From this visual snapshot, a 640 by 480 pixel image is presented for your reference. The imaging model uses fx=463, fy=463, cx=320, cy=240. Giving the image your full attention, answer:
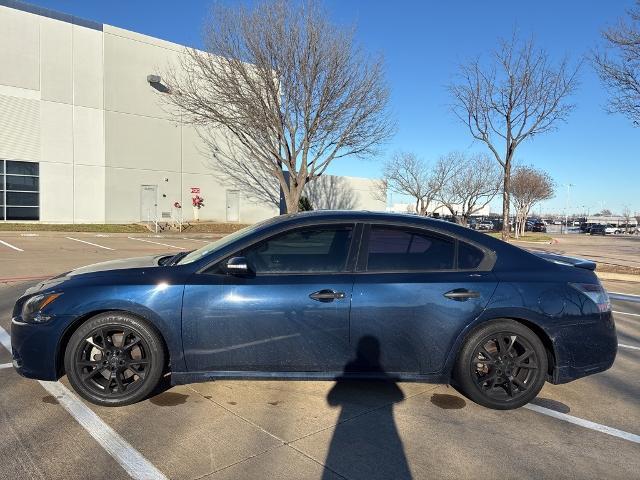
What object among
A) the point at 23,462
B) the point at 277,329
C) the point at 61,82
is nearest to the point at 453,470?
the point at 277,329

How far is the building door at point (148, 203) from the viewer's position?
31.5 m

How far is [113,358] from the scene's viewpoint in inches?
142

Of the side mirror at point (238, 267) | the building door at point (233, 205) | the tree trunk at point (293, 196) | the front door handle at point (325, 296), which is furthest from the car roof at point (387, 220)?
the building door at point (233, 205)

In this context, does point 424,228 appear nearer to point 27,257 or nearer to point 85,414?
point 85,414

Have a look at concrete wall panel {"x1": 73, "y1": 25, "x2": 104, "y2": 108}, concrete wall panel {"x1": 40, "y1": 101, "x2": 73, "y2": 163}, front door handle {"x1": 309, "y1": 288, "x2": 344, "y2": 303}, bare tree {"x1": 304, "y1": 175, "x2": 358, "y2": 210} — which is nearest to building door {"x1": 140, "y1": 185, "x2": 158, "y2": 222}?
concrete wall panel {"x1": 40, "y1": 101, "x2": 73, "y2": 163}

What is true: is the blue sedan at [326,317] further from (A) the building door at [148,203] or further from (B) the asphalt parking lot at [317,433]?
(A) the building door at [148,203]

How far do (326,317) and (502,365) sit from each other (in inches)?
59.1

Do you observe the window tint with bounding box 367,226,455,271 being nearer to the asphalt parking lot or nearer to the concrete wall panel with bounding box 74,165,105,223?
the asphalt parking lot

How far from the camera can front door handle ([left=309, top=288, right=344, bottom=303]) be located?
356cm

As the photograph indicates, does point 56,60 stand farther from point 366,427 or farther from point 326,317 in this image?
point 366,427

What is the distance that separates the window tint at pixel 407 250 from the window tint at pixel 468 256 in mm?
69

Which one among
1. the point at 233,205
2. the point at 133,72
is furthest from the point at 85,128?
the point at 233,205

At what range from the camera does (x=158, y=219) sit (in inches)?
1260

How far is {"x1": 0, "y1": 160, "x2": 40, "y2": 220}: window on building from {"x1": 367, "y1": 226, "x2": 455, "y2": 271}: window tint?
29464 millimetres
